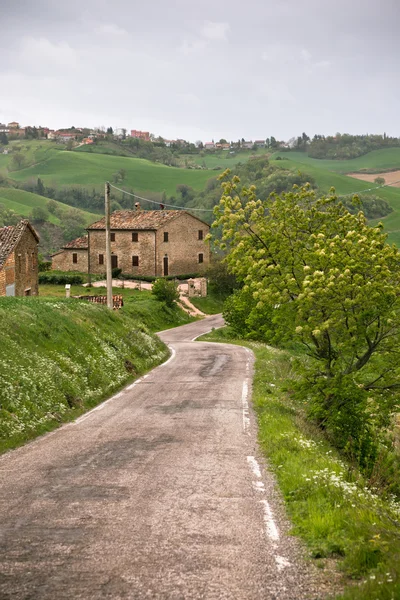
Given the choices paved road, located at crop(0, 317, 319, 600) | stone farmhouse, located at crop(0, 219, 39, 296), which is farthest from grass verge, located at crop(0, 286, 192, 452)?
stone farmhouse, located at crop(0, 219, 39, 296)

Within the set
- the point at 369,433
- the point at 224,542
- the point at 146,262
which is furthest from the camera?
the point at 146,262

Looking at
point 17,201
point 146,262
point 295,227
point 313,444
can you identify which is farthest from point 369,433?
point 17,201

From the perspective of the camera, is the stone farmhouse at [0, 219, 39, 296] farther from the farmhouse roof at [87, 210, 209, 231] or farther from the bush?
the farmhouse roof at [87, 210, 209, 231]

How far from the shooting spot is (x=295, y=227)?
65.1 ft

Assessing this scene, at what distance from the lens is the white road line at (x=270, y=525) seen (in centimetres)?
847

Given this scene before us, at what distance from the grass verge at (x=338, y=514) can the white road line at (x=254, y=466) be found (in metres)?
0.29

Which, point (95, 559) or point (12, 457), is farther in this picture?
point (12, 457)

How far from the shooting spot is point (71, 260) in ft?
311

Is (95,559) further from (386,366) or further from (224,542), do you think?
(386,366)

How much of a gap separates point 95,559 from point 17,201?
653 ft

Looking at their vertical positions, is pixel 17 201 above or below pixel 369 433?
above

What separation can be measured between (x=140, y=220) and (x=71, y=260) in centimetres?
1196

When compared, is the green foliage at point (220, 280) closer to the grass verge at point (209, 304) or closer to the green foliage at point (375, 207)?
the grass verge at point (209, 304)

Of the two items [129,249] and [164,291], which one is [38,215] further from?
[164,291]
